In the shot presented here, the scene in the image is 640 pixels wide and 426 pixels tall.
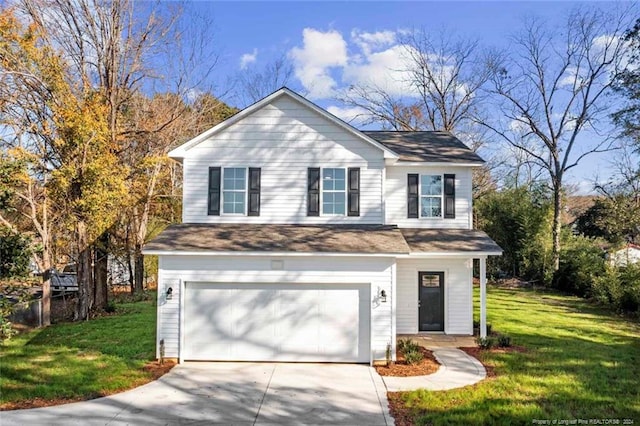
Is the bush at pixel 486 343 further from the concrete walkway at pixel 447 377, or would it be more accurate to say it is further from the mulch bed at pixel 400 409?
the mulch bed at pixel 400 409

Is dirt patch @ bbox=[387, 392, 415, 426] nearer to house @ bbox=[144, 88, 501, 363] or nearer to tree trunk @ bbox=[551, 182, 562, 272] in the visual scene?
house @ bbox=[144, 88, 501, 363]

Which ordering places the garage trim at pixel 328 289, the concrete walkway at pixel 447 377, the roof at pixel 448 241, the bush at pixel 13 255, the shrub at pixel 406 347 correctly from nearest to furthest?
1. the concrete walkway at pixel 447 377
2. the bush at pixel 13 255
3. the garage trim at pixel 328 289
4. the shrub at pixel 406 347
5. the roof at pixel 448 241

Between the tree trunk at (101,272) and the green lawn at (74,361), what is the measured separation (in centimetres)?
334

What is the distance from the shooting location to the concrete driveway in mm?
7203

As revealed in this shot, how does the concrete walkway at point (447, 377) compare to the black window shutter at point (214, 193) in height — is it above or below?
below

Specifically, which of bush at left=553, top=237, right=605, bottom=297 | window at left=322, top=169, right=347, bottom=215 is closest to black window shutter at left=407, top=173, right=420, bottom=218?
window at left=322, top=169, right=347, bottom=215

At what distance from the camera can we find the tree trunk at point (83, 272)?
17.0 meters

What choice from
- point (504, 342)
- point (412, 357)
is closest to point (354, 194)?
point (412, 357)

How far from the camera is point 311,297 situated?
10953 millimetres

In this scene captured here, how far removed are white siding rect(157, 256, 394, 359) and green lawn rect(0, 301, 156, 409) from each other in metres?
1.48

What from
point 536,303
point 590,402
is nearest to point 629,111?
point 536,303

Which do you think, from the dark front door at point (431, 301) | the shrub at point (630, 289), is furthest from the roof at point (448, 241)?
the shrub at point (630, 289)

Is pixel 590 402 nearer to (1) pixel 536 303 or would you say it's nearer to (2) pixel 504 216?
(1) pixel 536 303

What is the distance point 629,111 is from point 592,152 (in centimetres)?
846
